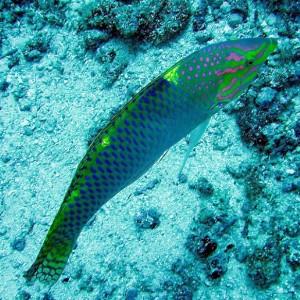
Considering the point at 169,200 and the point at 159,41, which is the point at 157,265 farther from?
the point at 159,41

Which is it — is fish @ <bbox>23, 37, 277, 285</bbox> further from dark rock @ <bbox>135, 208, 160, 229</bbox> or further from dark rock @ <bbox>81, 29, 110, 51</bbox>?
dark rock @ <bbox>81, 29, 110, 51</bbox>

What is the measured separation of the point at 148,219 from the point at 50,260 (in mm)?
1316

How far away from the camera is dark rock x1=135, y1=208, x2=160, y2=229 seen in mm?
3178

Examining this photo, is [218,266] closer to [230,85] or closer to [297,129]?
[297,129]

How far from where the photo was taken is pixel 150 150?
1.95m

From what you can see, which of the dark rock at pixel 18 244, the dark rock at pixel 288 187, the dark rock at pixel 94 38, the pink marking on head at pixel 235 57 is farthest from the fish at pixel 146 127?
the dark rock at pixel 94 38

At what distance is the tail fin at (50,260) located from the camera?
2.01 meters

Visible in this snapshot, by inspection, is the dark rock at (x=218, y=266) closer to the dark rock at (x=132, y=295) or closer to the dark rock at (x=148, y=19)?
the dark rock at (x=132, y=295)

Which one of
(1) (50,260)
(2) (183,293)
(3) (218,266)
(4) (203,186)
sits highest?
(1) (50,260)

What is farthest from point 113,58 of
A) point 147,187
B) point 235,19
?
point 147,187

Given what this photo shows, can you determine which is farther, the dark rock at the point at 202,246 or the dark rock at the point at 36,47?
the dark rock at the point at 36,47

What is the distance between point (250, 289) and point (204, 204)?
0.84 m

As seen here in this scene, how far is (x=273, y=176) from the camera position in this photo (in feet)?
9.40

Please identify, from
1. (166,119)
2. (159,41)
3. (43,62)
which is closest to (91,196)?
(166,119)
